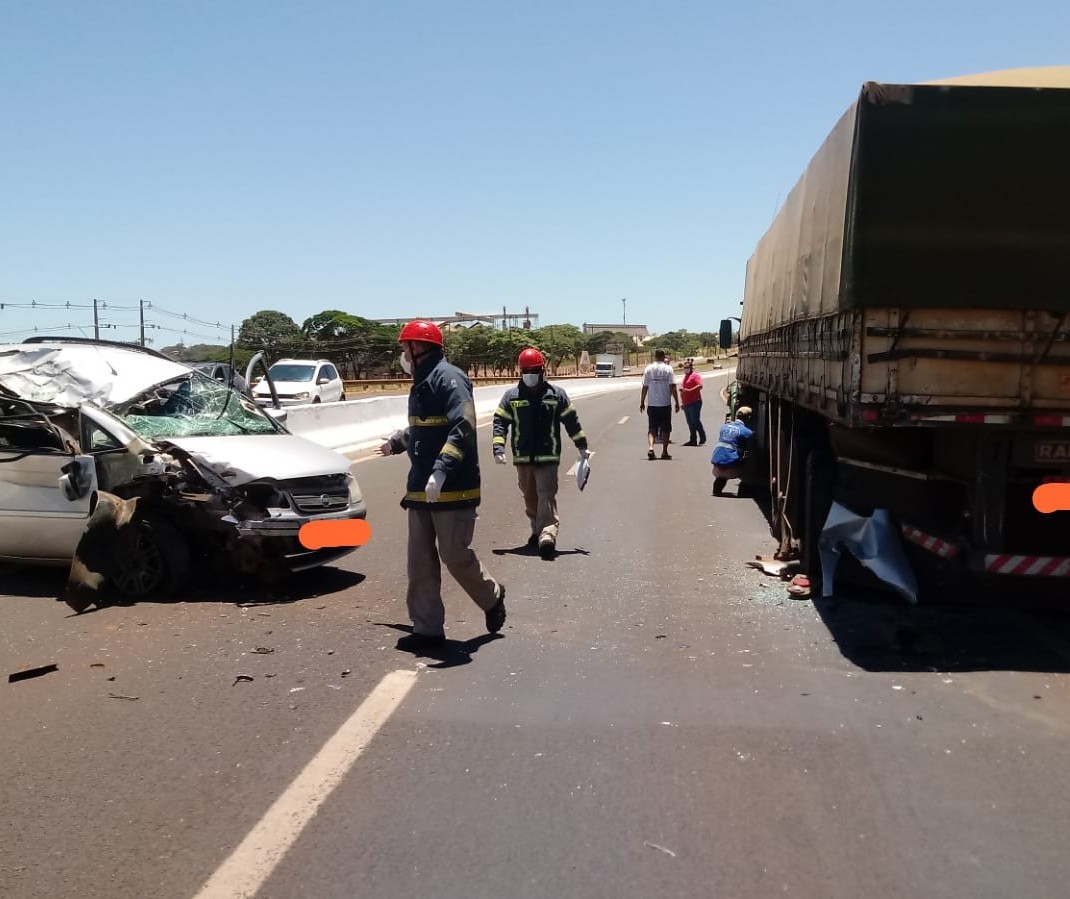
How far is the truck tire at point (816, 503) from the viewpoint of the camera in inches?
303

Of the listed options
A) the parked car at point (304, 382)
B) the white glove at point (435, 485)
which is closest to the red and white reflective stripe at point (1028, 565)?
the white glove at point (435, 485)

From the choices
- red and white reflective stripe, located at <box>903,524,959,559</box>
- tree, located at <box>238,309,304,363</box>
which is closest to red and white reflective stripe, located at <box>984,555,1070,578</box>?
red and white reflective stripe, located at <box>903,524,959,559</box>

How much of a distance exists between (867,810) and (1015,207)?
11.9ft

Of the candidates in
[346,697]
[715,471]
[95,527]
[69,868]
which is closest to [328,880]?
[69,868]

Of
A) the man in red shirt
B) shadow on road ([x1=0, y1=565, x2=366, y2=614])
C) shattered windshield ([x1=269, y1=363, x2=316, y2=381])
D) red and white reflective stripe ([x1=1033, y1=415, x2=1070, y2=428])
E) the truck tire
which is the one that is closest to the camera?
red and white reflective stripe ([x1=1033, y1=415, x2=1070, y2=428])

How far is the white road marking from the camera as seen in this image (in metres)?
3.45

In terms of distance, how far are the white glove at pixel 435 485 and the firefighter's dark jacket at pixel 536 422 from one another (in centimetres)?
327

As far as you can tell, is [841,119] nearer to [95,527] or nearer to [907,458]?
A: [907,458]

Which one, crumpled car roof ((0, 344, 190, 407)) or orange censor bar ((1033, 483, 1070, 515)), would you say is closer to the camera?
orange censor bar ((1033, 483, 1070, 515))

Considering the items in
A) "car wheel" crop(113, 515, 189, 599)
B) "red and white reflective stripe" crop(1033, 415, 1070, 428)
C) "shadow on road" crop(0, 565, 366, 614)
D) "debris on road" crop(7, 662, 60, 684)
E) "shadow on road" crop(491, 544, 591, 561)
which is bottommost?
"shadow on road" crop(491, 544, 591, 561)

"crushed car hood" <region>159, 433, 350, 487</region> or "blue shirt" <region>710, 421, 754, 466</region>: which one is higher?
"crushed car hood" <region>159, 433, 350, 487</region>

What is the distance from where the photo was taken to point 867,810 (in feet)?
13.0

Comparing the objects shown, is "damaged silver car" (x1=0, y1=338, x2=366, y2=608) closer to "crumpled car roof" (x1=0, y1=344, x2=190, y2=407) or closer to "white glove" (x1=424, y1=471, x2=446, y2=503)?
"crumpled car roof" (x1=0, y1=344, x2=190, y2=407)

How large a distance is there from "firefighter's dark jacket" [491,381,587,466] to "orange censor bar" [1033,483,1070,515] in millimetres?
4106
